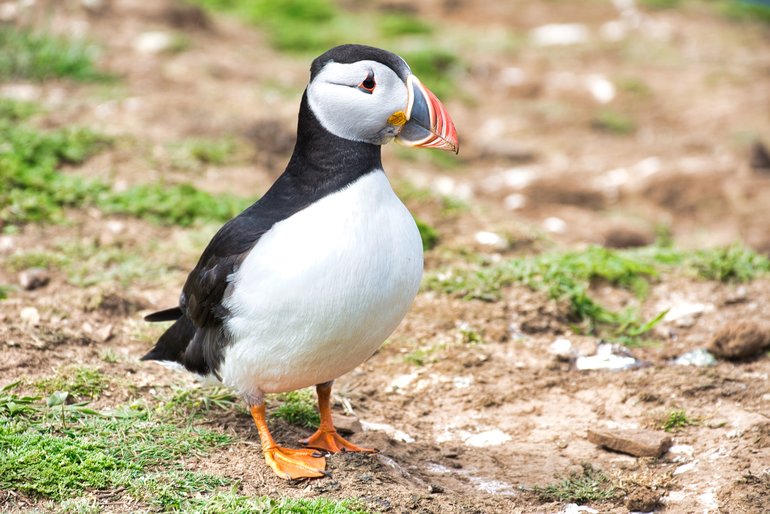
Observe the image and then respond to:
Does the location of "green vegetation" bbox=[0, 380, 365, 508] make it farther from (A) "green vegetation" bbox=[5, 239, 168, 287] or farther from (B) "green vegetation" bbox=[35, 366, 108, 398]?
(A) "green vegetation" bbox=[5, 239, 168, 287]

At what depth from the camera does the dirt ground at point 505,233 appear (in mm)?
3973

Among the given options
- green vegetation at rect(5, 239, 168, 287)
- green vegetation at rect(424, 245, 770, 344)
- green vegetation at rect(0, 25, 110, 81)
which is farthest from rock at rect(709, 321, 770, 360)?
green vegetation at rect(0, 25, 110, 81)

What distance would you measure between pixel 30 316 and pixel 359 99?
228 cm

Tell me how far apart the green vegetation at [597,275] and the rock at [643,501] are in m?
1.62

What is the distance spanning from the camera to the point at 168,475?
349 cm

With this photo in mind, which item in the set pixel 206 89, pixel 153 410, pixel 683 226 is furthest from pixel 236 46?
pixel 153 410

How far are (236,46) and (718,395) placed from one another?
767 cm

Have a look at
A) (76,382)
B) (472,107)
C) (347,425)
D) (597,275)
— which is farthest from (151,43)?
(347,425)

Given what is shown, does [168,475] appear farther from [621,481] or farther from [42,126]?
[42,126]

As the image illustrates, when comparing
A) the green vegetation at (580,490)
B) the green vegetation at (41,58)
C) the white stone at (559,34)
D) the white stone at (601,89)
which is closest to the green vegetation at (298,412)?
the green vegetation at (580,490)

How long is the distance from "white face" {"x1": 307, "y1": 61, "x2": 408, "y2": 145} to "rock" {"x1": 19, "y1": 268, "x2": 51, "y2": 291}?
Result: 2537 millimetres

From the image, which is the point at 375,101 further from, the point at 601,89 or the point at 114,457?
the point at 601,89

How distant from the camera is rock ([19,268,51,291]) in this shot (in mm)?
5312

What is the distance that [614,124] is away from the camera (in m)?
9.80
